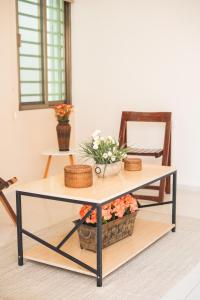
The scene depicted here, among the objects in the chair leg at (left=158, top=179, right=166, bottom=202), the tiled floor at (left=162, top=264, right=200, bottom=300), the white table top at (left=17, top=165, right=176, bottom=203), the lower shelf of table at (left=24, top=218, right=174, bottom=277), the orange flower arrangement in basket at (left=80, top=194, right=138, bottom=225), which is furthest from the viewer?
the chair leg at (left=158, top=179, right=166, bottom=202)

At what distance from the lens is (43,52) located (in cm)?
519

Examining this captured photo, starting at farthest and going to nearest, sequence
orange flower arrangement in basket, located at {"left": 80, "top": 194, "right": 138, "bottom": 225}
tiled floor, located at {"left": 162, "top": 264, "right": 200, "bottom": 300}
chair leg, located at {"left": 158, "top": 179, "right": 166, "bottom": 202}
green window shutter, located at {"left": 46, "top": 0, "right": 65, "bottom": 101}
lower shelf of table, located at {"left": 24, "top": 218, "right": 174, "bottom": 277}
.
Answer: green window shutter, located at {"left": 46, "top": 0, "right": 65, "bottom": 101} → chair leg, located at {"left": 158, "top": 179, "right": 166, "bottom": 202} → orange flower arrangement in basket, located at {"left": 80, "top": 194, "right": 138, "bottom": 225} → lower shelf of table, located at {"left": 24, "top": 218, "right": 174, "bottom": 277} → tiled floor, located at {"left": 162, "top": 264, "right": 200, "bottom": 300}

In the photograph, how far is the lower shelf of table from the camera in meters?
2.77

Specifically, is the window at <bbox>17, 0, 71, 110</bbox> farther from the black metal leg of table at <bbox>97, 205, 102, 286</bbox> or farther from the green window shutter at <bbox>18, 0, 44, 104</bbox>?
the black metal leg of table at <bbox>97, 205, 102, 286</bbox>

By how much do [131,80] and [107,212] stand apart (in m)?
2.58

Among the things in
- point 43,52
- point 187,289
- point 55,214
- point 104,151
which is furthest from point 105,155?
point 43,52

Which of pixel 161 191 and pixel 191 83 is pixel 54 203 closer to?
pixel 161 191

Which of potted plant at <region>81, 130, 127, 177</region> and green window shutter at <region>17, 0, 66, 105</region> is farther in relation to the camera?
green window shutter at <region>17, 0, 66, 105</region>

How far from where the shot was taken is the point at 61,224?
3740mm

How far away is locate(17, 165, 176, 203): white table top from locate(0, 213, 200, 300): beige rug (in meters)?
0.49

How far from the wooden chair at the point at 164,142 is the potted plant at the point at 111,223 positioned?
1.34 metres

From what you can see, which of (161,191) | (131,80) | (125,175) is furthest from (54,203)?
(131,80)

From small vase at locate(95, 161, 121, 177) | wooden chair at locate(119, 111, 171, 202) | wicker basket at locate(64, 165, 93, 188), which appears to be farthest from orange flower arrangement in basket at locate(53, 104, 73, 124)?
wicker basket at locate(64, 165, 93, 188)

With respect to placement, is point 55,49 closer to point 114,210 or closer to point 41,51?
point 41,51
